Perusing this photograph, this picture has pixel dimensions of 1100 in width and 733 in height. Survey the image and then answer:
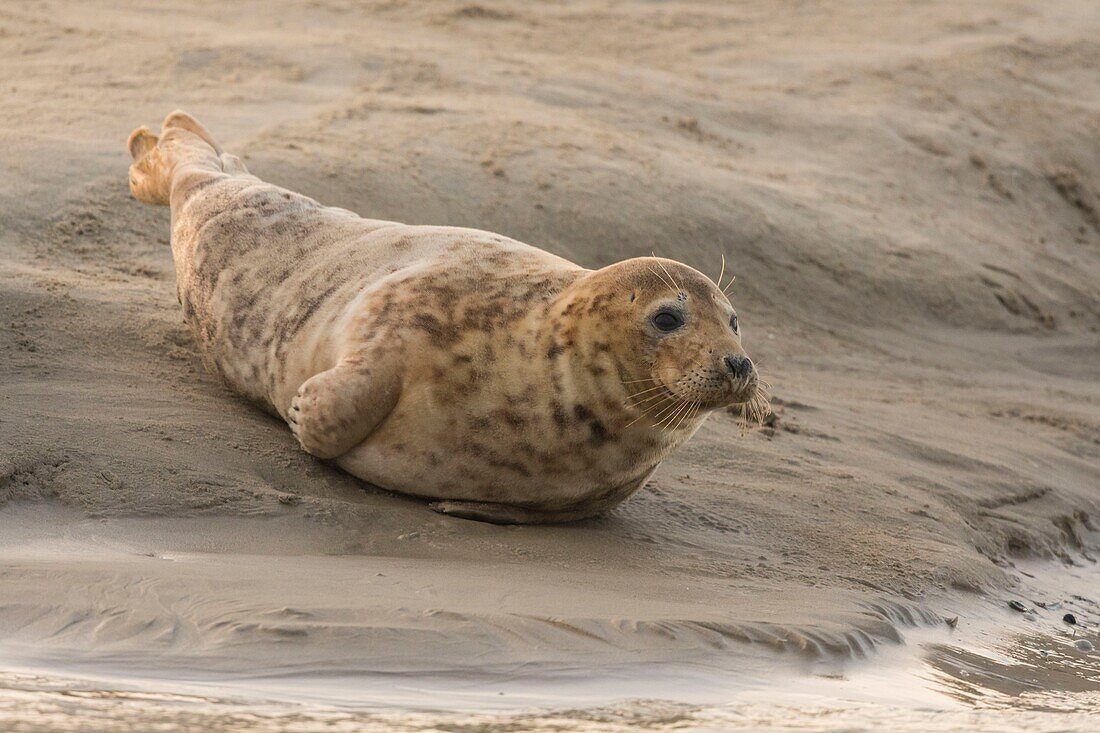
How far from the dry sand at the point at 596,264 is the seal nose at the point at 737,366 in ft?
1.70

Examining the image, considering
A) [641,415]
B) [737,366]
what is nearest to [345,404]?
[641,415]

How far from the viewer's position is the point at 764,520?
461cm

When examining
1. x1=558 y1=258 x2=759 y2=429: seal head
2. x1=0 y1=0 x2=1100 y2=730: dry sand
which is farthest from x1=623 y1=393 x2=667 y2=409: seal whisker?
x1=0 y1=0 x2=1100 y2=730: dry sand

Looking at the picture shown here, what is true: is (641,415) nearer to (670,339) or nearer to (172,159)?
(670,339)

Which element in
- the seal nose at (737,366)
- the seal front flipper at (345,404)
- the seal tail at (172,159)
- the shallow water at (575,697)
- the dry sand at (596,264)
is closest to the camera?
→ the shallow water at (575,697)

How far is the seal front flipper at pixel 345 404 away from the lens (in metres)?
4.14

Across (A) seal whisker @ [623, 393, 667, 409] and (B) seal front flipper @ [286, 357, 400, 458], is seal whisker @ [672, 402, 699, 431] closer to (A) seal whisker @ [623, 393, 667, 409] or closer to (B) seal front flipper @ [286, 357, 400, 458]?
(A) seal whisker @ [623, 393, 667, 409]

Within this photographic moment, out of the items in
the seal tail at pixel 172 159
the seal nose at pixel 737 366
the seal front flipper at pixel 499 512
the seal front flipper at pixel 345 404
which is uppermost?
the seal tail at pixel 172 159

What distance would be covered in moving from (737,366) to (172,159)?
2610 mm

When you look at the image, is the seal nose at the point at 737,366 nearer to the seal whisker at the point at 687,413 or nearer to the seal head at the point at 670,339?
the seal head at the point at 670,339

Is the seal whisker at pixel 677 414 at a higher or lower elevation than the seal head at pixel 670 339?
lower

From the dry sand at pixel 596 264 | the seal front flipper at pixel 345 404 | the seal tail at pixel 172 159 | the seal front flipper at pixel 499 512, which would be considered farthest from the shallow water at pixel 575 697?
the seal tail at pixel 172 159

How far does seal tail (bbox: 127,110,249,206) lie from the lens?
5.60m

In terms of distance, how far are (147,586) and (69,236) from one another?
10.1 feet
